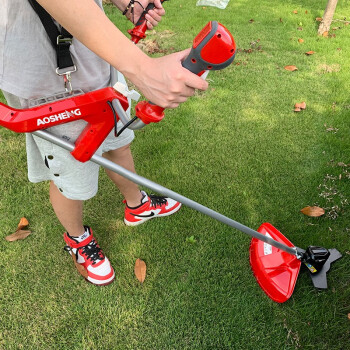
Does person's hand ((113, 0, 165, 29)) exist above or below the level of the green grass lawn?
above

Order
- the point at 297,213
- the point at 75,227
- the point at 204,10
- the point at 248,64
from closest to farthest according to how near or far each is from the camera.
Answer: the point at 75,227, the point at 297,213, the point at 248,64, the point at 204,10

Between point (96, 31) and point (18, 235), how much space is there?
1.68 metres

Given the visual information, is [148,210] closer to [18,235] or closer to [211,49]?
[18,235]

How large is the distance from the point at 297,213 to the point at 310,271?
51 centimetres

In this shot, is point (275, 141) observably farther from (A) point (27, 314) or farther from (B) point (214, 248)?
(A) point (27, 314)

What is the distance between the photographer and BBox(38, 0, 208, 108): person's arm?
93 cm

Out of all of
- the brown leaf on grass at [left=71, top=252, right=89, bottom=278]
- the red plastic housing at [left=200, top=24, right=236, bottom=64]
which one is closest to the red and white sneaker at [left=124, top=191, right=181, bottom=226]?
the brown leaf on grass at [left=71, top=252, right=89, bottom=278]

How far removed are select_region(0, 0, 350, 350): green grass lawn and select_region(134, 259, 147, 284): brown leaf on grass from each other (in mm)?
35

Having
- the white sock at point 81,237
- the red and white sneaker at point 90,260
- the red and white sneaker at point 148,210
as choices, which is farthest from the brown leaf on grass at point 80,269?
the red and white sneaker at point 148,210

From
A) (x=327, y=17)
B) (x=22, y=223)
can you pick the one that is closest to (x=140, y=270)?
(x=22, y=223)

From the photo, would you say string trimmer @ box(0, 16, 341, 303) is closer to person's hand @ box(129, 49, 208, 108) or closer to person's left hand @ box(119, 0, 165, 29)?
person's hand @ box(129, 49, 208, 108)

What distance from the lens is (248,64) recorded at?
3844 mm

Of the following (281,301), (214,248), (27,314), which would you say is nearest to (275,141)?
(214,248)

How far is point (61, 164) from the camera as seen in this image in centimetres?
148
